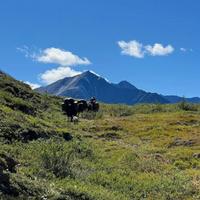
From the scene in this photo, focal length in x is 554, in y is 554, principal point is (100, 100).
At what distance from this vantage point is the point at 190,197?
81.9ft

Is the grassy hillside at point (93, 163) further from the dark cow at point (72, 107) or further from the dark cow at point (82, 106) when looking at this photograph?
the dark cow at point (82, 106)

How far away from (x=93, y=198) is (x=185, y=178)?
9.46 metres

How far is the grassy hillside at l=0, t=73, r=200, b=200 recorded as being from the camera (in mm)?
20734

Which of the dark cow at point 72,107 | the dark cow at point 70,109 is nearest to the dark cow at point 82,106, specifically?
the dark cow at point 72,107

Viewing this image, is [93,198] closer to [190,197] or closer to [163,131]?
[190,197]

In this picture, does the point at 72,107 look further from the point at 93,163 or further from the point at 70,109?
the point at 93,163

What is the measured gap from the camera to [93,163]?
101 feet

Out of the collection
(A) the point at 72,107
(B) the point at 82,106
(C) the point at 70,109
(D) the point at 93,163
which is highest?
(B) the point at 82,106

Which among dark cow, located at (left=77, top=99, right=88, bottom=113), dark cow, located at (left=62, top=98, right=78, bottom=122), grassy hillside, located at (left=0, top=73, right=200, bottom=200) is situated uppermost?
dark cow, located at (left=77, top=99, right=88, bottom=113)

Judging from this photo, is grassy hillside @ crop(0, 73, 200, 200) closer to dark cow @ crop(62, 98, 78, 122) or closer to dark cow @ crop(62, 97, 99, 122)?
dark cow @ crop(62, 98, 78, 122)

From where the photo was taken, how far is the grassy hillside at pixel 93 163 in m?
20.7

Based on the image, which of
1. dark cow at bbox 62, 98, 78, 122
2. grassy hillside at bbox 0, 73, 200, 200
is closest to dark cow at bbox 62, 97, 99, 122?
dark cow at bbox 62, 98, 78, 122

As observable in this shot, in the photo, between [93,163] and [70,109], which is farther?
[70,109]

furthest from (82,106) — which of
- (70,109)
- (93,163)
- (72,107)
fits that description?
(93,163)
